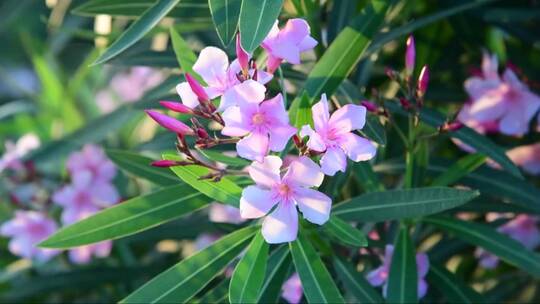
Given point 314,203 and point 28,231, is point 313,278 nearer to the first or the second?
point 314,203

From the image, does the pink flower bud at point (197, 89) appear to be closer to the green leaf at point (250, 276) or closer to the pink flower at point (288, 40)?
the pink flower at point (288, 40)

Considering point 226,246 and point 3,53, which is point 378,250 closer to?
point 226,246

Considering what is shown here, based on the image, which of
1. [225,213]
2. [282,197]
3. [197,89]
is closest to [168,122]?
[197,89]

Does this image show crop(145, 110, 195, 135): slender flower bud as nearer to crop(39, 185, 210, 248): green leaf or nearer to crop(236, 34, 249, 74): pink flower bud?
crop(236, 34, 249, 74): pink flower bud

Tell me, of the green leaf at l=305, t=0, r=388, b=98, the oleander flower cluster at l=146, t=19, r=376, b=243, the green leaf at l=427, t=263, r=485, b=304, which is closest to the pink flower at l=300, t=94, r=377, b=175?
the oleander flower cluster at l=146, t=19, r=376, b=243

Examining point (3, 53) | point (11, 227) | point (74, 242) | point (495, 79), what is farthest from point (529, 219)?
point (3, 53)
